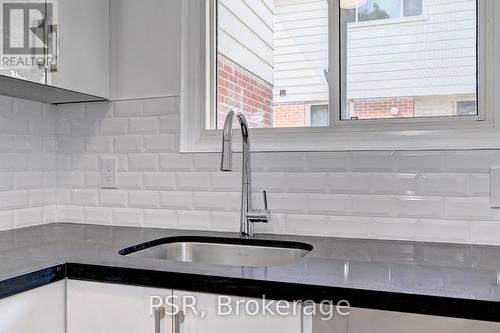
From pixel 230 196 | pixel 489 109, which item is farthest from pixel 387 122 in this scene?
pixel 230 196

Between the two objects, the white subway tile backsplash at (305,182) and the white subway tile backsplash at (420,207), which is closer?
the white subway tile backsplash at (420,207)

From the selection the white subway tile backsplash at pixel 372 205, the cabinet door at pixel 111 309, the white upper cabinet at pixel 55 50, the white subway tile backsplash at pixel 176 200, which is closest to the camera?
the cabinet door at pixel 111 309

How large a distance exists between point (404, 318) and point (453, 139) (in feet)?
2.53

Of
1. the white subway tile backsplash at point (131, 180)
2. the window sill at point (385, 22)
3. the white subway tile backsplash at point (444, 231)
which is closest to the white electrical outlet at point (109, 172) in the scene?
the white subway tile backsplash at point (131, 180)

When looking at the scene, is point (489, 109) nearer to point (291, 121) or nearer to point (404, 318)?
point (291, 121)

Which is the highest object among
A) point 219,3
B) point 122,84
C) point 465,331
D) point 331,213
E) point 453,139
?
point 219,3

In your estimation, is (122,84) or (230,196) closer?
(230,196)

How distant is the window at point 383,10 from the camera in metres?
1.49

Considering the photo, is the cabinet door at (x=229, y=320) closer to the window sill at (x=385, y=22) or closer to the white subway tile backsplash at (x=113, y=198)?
the white subway tile backsplash at (x=113, y=198)

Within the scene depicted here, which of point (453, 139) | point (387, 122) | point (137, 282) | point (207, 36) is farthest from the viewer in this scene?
point (207, 36)

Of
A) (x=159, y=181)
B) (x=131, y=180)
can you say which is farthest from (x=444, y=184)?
(x=131, y=180)

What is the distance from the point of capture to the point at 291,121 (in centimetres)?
162

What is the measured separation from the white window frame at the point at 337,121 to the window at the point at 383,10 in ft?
0.23

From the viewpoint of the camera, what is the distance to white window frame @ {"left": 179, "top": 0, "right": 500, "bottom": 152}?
4.55ft
